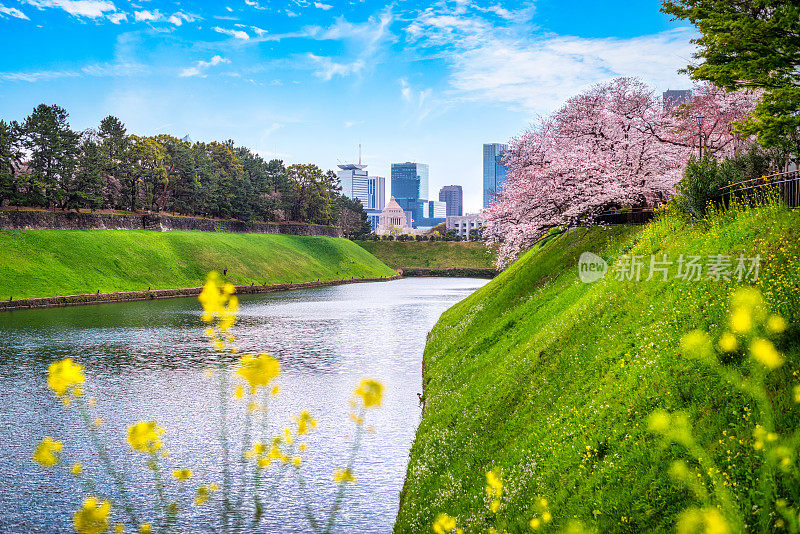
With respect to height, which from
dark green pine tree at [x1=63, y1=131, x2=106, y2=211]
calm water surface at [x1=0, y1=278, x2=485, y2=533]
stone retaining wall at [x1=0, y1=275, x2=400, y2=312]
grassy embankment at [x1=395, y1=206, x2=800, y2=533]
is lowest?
calm water surface at [x1=0, y1=278, x2=485, y2=533]

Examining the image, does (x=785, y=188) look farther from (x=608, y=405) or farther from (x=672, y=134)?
(x=672, y=134)

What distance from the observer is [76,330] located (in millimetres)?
38062

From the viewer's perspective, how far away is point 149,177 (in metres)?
98.6

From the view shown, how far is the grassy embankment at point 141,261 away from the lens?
5959 centimetres

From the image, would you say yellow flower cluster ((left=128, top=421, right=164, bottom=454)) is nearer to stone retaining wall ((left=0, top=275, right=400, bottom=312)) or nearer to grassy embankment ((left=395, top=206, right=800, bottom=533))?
grassy embankment ((left=395, top=206, right=800, bottom=533))

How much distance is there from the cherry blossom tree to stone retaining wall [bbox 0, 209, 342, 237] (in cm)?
5820

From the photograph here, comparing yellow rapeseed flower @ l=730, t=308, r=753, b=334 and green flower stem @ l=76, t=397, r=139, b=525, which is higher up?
yellow rapeseed flower @ l=730, t=308, r=753, b=334

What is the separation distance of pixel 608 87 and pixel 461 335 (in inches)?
1030

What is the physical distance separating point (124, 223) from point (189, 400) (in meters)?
74.7

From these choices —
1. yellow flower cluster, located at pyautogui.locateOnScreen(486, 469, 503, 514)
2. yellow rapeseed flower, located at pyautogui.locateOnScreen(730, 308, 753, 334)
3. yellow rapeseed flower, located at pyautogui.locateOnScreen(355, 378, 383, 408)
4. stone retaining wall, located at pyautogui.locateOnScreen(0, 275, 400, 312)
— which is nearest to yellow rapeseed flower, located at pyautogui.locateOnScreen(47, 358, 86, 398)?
yellow rapeseed flower, located at pyautogui.locateOnScreen(355, 378, 383, 408)

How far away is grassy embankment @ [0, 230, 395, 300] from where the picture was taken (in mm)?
59594

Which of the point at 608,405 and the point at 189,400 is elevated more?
the point at 608,405

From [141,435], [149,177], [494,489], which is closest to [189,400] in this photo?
[141,435]

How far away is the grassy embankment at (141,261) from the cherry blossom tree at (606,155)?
4358 cm
